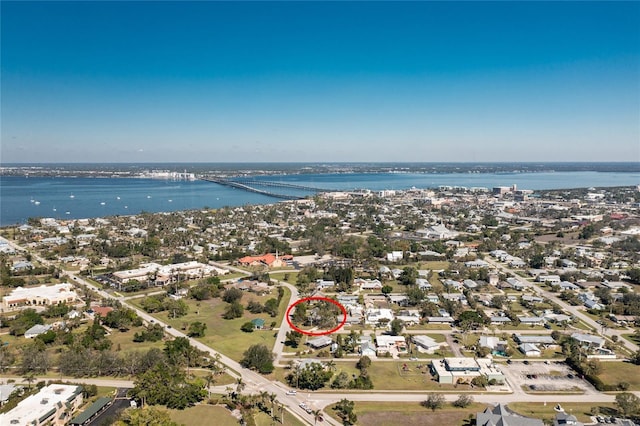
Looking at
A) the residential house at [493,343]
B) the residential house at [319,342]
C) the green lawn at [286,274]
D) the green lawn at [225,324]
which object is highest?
the residential house at [493,343]

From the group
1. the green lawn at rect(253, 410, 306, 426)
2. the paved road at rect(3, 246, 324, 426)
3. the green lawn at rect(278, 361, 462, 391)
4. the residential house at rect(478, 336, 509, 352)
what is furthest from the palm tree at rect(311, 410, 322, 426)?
the residential house at rect(478, 336, 509, 352)

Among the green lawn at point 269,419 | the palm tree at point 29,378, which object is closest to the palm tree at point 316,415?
the green lawn at point 269,419

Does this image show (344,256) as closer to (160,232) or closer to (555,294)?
(555,294)

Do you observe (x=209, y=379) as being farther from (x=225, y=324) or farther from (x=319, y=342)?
(x=225, y=324)

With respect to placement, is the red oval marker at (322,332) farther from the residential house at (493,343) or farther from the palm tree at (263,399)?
the residential house at (493,343)

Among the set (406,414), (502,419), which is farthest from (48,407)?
(502,419)

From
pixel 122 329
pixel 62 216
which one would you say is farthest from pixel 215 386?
pixel 62 216
